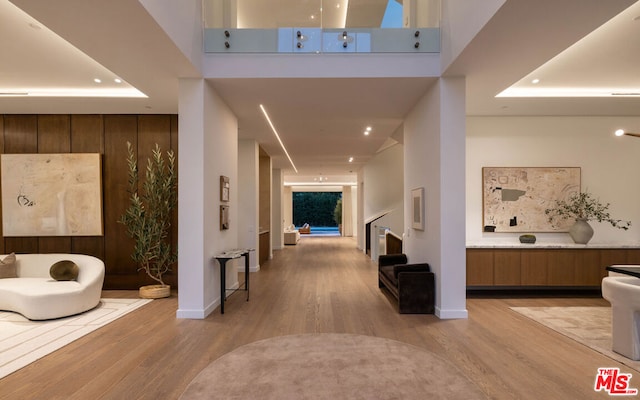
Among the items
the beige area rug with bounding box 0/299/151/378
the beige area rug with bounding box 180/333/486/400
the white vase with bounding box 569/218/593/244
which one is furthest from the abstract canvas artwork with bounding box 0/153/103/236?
the white vase with bounding box 569/218/593/244

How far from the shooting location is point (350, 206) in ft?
69.3

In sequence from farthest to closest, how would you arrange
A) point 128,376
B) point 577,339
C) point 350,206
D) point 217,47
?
1. point 350,206
2. point 217,47
3. point 577,339
4. point 128,376

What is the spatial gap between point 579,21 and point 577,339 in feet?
10.8

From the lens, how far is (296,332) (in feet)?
14.0

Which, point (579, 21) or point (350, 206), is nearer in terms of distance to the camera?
point (579, 21)

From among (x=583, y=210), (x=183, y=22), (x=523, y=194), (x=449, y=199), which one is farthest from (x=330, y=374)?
(x=583, y=210)

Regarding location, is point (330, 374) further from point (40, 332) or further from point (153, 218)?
point (153, 218)

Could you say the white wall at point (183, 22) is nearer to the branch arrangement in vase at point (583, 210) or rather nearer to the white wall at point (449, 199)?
the white wall at point (449, 199)

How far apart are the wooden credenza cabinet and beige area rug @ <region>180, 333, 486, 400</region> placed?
11.2 ft

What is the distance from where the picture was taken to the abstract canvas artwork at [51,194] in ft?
21.6

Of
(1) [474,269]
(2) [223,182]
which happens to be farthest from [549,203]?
(2) [223,182]

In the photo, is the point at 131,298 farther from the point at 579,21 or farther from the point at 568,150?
the point at 568,150

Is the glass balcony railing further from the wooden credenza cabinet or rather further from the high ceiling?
the wooden credenza cabinet

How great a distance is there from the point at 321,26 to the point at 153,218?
403 cm
